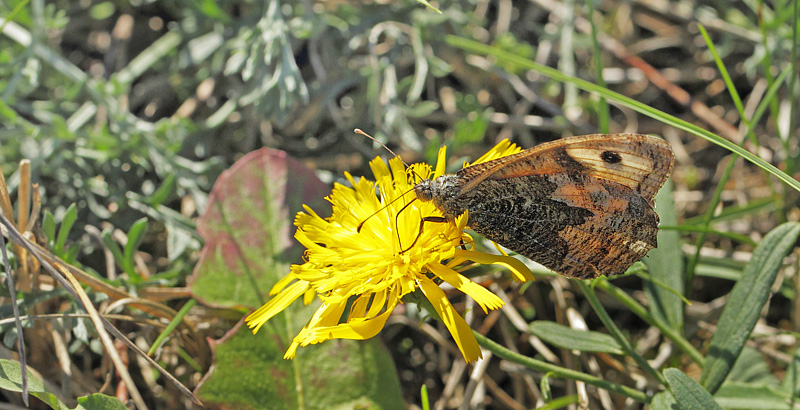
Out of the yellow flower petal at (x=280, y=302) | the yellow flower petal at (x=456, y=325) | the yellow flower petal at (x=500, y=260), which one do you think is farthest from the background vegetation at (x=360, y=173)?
the yellow flower petal at (x=280, y=302)

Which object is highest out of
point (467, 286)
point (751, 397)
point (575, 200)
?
point (575, 200)

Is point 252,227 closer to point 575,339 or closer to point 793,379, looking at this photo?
point 575,339

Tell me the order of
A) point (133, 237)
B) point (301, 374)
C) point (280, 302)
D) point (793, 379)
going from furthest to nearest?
point (133, 237) < point (301, 374) < point (793, 379) < point (280, 302)

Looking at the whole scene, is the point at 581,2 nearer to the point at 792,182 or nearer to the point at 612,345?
the point at 792,182

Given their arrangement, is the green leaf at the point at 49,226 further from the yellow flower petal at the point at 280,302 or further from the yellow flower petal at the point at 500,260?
the yellow flower petal at the point at 500,260

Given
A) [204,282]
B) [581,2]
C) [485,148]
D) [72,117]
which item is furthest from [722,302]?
[72,117]

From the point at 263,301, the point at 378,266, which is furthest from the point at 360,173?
the point at 378,266

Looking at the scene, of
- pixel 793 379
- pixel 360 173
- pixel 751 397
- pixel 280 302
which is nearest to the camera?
pixel 280 302
